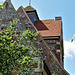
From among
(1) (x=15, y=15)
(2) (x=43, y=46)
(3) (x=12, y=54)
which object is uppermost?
(1) (x=15, y=15)

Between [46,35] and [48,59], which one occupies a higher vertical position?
[46,35]

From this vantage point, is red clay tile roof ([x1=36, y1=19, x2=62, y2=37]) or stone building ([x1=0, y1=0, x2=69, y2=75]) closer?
stone building ([x1=0, y1=0, x2=69, y2=75])

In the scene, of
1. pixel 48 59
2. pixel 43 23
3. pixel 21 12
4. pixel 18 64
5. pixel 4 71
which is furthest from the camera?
pixel 43 23

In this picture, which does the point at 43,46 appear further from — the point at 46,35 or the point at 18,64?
the point at 18,64

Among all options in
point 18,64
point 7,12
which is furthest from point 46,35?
point 18,64

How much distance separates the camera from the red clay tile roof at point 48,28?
18.5 m

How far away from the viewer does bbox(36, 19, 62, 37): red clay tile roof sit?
726 inches

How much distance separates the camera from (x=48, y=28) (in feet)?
65.7

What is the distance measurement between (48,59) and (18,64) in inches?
226

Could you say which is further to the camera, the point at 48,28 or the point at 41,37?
the point at 48,28

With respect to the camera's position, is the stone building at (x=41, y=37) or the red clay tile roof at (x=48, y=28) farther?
the red clay tile roof at (x=48, y=28)

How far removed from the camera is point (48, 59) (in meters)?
14.3

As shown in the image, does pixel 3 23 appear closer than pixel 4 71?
No

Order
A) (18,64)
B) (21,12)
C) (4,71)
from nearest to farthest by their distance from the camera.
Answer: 1. (4,71)
2. (18,64)
3. (21,12)
